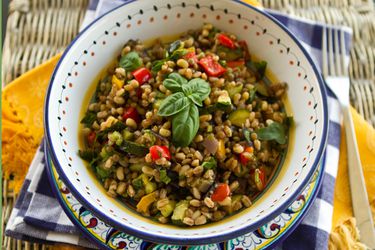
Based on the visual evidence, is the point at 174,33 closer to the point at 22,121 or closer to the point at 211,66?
the point at 211,66

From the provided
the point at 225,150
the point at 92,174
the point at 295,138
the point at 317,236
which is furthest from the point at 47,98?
the point at 317,236

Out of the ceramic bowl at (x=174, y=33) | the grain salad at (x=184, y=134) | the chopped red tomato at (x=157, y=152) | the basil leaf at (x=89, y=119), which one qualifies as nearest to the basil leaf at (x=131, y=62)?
the grain salad at (x=184, y=134)

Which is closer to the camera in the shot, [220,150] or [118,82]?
[220,150]

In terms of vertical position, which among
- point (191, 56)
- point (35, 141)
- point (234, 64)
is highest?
point (191, 56)

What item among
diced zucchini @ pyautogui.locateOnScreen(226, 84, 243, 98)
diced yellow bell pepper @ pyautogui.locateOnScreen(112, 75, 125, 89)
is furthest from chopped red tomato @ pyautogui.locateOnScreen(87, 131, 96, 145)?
diced zucchini @ pyautogui.locateOnScreen(226, 84, 243, 98)

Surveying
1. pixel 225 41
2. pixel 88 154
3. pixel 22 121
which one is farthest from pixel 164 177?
pixel 22 121

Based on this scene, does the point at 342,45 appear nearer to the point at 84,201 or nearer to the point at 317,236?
the point at 317,236
